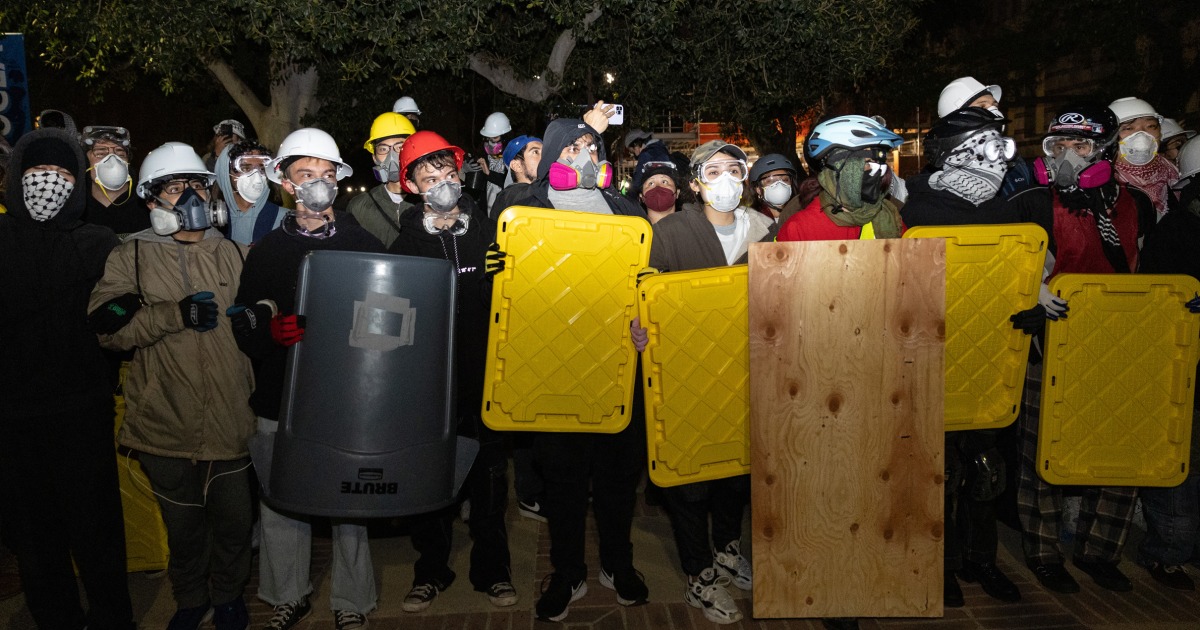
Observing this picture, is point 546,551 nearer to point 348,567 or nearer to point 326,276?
point 348,567

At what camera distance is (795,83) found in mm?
10172

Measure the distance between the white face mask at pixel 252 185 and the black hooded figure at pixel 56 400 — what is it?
107 cm

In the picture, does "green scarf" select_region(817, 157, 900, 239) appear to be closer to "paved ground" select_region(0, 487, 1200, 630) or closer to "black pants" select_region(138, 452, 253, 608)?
"paved ground" select_region(0, 487, 1200, 630)

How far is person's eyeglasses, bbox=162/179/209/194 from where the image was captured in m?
3.96

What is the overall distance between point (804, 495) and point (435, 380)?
5.32 feet

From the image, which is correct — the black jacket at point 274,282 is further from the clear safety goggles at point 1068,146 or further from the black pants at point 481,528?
the clear safety goggles at point 1068,146

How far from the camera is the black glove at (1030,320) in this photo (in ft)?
12.4

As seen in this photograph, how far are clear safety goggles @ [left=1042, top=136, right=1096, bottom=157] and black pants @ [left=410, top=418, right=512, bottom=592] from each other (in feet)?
10.9

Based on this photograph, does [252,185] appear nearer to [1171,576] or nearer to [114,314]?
[114,314]

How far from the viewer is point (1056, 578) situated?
14.7 ft

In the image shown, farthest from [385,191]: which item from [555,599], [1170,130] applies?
[1170,130]

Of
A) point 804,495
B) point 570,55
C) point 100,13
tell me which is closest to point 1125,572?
Answer: point 804,495

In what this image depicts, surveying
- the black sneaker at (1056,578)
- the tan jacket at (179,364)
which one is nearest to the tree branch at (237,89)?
the tan jacket at (179,364)

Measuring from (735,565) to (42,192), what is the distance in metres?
3.76
